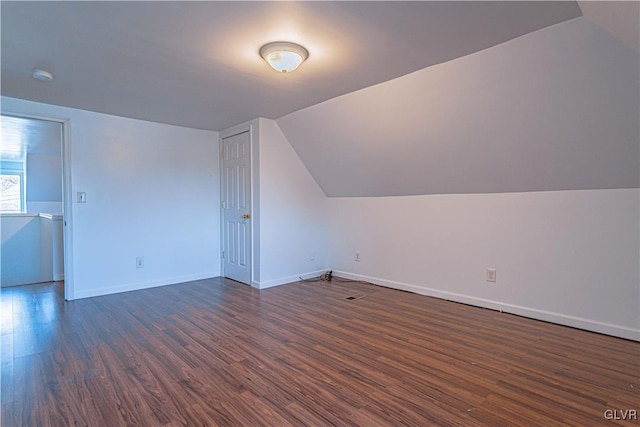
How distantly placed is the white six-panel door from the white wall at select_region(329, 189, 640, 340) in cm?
163

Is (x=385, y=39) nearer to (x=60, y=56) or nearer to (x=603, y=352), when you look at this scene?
(x=60, y=56)

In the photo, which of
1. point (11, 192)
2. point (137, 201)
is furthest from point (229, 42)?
point (11, 192)

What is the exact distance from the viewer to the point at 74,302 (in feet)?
11.6

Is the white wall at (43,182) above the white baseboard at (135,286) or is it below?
above

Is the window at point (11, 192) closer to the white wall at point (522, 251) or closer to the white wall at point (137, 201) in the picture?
the white wall at point (137, 201)

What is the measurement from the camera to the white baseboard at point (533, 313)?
8.27ft

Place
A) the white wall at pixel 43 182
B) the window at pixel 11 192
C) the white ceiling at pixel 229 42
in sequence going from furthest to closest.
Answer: the window at pixel 11 192
the white wall at pixel 43 182
the white ceiling at pixel 229 42

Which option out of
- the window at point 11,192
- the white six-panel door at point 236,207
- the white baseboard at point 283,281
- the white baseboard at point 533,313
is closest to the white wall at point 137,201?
the white six-panel door at point 236,207

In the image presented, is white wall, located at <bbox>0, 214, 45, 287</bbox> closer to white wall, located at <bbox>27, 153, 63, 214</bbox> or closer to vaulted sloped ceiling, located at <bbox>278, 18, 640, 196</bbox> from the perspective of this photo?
white wall, located at <bbox>27, 153, 63, 214</bbox>

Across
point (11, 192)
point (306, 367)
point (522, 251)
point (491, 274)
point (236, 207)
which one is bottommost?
point (306, 367)

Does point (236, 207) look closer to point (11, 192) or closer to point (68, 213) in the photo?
point (68, 213)

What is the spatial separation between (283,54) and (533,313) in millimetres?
3086

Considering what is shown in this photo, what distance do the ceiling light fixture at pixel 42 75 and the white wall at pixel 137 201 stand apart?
3.10ft

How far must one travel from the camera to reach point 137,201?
409cm
